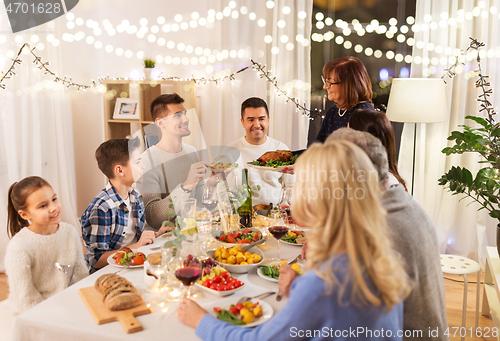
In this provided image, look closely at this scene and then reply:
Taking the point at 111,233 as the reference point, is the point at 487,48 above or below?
above

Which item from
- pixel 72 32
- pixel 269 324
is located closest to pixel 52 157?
pixel 72 32

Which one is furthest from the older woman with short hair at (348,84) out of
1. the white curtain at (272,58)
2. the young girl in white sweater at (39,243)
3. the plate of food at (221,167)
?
the young girl in white sweater at (39,243)

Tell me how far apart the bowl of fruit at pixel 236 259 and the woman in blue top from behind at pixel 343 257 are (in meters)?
0.57

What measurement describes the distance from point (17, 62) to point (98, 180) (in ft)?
4.64

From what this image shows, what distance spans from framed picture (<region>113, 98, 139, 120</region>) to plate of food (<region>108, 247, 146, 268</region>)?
243 centimetres

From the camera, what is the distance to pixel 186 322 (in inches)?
46.0

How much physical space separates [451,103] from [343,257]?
304 cm

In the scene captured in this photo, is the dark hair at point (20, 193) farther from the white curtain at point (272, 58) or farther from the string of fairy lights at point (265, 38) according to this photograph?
the white curtain at point (272, 58)

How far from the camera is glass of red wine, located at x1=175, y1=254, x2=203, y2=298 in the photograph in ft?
4.07

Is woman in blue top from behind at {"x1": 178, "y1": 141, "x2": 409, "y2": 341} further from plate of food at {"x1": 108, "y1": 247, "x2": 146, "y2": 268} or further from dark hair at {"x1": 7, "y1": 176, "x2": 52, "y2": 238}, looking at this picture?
dark hair at {"x1": 7, "y1": 176, "x2": 52, "y2": 238}

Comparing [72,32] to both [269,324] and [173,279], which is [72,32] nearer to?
[173,279]

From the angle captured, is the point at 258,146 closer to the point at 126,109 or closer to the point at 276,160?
the point at 276,160

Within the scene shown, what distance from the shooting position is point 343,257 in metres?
0.91

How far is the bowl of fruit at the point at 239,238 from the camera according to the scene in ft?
5.57
